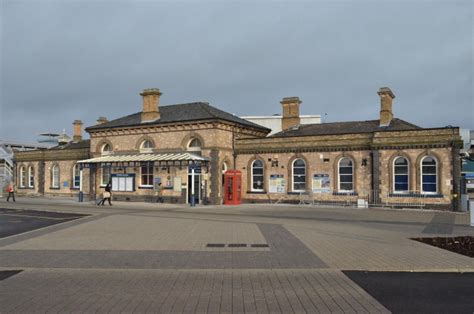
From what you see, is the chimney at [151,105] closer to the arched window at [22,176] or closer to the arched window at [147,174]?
the arched window at [147,174]

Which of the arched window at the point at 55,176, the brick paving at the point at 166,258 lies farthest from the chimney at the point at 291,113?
the brick paving at the point at 166,258

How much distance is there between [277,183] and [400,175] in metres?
8.12

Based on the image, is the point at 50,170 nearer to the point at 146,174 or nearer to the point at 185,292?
the point at 146,174

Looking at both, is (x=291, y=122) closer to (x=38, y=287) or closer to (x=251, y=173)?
(x=251, y=173)

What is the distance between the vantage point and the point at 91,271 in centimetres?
885

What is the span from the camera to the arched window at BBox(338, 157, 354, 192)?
28.3m

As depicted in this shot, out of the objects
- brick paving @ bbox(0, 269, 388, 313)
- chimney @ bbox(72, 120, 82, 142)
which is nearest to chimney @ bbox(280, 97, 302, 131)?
chimney @ bbox(72, 120, 82, 142)

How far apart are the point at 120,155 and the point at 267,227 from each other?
68.9ft

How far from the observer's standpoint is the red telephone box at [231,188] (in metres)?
30.4

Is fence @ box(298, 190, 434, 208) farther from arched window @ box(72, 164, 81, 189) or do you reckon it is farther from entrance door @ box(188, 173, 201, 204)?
arched window @ box(72, 164, 81, 189)

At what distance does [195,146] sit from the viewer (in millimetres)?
31266

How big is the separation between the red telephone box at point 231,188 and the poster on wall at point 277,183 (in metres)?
2.40

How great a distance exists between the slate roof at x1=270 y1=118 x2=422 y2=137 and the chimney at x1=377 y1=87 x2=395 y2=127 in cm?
42

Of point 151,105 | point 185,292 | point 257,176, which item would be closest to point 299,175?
point 257,176
